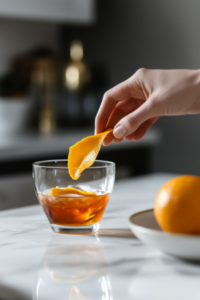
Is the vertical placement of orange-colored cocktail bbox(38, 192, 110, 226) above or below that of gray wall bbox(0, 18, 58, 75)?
below

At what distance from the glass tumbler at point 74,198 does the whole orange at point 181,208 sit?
16cm

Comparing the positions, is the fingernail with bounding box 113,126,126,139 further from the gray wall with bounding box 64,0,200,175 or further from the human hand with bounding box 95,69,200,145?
the gray wall with bounding box 64,0,200,175

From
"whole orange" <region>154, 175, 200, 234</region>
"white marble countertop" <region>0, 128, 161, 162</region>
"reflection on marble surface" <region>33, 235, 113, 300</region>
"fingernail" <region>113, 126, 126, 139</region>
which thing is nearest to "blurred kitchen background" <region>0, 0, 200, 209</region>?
"white marble countertop" <region>0, 128, 161, 162</region>

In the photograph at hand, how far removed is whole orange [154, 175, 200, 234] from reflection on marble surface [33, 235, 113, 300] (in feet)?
0.37

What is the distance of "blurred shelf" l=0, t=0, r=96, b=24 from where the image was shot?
6.99 feet

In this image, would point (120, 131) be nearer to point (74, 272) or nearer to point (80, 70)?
point (74, 272)

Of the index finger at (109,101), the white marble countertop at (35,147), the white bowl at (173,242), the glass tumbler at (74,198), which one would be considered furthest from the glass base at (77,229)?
the white marble countertop at (35,147)

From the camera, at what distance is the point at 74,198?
690mm

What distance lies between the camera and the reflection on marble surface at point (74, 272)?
0.47 meters

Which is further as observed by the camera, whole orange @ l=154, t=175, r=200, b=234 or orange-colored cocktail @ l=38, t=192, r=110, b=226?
orange-colored cocktail @ l=38, t=192, r=110, b=226

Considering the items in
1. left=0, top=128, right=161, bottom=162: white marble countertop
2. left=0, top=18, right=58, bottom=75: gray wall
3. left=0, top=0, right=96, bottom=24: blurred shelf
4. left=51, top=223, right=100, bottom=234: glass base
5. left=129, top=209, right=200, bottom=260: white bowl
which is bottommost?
left=0, top=128, right=161, bottom=162: white marble countertop

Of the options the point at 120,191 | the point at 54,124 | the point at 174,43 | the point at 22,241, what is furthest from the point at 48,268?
the point at 54,124

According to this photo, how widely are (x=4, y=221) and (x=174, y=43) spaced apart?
6.19 feet

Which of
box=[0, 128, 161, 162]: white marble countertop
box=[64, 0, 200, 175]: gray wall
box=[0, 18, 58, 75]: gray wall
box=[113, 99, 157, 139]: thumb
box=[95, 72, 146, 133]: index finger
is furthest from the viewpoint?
box=[0, 18, 58, 75]: gray wall
